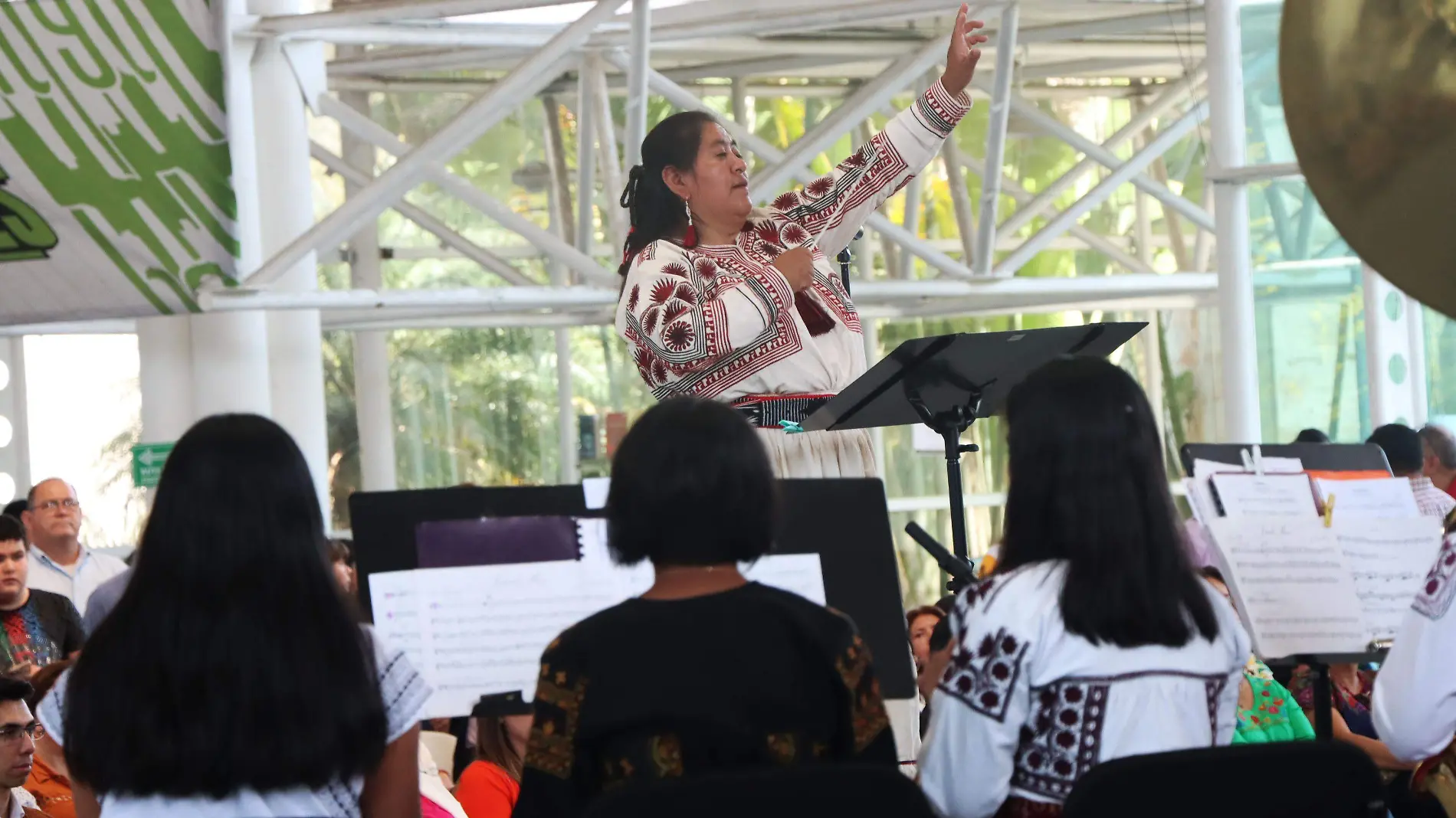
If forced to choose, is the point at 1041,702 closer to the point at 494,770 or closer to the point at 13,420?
the point at 494,770

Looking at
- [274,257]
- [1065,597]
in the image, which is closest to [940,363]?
[1065,597]

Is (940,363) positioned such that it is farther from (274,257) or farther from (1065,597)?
(274,257)

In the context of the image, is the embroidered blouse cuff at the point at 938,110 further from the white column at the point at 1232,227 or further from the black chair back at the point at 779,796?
the white column at the point at 1232,227

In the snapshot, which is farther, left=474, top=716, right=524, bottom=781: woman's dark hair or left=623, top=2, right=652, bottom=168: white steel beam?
left=623, top=2, right=652, bottom=168: white steel beam

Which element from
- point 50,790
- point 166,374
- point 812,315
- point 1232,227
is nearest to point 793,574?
point 812,315

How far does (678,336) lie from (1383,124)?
5.47 ft

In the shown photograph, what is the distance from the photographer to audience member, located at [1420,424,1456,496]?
6559mm

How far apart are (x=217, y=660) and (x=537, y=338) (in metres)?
9.33

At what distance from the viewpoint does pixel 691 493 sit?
2111 millimetres

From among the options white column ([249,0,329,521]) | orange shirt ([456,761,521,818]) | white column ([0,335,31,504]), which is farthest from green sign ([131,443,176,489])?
white column ([0,335,31,504])

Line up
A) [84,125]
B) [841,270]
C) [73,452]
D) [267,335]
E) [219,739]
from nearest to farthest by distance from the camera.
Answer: [219,739] < [841,270] < [84,125] < [267,335] < [73,452]

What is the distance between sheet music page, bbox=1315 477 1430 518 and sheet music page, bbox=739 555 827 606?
3.40 feet

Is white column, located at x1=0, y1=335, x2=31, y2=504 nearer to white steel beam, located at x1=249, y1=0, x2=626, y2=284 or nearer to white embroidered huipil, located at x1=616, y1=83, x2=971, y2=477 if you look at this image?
white steel beam, located at x1=249, y1=0, x2=626, y2=284

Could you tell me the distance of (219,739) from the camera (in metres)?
2.04
